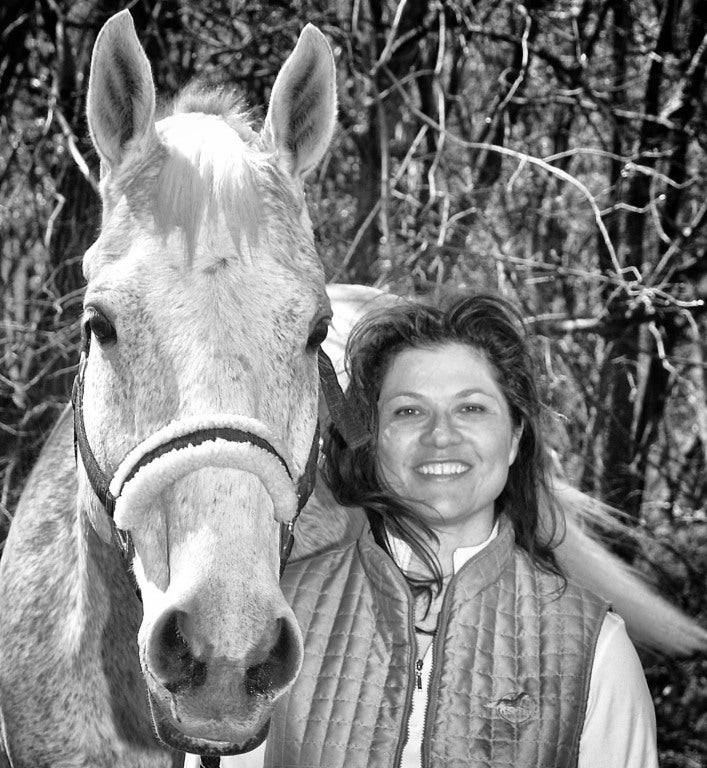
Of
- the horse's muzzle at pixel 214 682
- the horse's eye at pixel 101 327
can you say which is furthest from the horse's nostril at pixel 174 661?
the horse's eye at pixel 101 327

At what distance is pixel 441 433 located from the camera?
5.69ft

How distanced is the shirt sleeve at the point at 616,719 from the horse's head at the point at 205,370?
21.9 inches

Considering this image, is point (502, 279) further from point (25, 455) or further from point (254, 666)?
point (254, 666)

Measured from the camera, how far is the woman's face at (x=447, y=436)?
Answer: 173 centimetres

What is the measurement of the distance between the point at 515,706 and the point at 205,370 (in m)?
0.77

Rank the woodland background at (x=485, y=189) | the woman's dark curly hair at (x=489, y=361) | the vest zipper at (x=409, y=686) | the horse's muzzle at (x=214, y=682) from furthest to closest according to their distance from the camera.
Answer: the woodland background at (x=485, y=189)
the woman's dark curly hair at (x=489, y=361)
the vest zipper at (x=409, y=686)
the horse's muzzle at (x=214, y=682)

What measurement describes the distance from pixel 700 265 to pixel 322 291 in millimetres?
2929

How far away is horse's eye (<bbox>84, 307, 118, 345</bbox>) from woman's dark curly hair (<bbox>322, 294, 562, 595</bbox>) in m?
0.54

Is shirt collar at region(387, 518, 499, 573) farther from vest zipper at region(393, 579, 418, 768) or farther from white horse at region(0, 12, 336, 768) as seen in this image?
white horse at region(0, 12, 336, 768)

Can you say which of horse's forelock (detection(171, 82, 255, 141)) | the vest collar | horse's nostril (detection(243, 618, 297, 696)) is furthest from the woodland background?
horse's nostril (detection(243, 618, 297, 696))

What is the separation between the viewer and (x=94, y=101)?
5.50ft

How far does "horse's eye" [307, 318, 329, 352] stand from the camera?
1623mm

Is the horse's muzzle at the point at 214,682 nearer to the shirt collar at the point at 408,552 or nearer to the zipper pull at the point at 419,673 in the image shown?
the zipper pull at the point at 419,673

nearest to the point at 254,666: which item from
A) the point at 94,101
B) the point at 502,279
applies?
the point at 94,101
